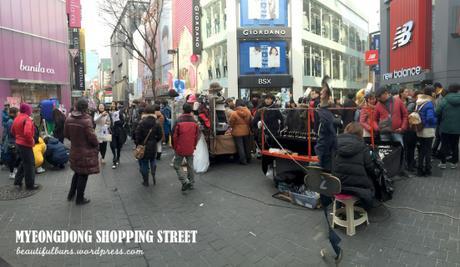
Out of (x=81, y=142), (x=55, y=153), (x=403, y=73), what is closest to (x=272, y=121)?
(x=81, y=142)

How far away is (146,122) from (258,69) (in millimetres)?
17464

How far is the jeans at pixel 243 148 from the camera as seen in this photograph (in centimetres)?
902

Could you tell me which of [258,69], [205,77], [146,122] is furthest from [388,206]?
[205,77]

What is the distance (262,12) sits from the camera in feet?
77.4

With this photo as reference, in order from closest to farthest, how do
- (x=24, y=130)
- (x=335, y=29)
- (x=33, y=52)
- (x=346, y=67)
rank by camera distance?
(x=24, y=130) < (x=33, y=52) < (x=335, y=29) < (x=346, y=67)

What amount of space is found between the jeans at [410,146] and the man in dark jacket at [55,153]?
838 cm

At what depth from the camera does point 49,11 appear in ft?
68.4

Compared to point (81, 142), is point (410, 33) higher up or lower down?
higher up

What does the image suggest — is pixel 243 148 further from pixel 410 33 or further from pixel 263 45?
pixel 263 45

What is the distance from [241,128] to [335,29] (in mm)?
26108

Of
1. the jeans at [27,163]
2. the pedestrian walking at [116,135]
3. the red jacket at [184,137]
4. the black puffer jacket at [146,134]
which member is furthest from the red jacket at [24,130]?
the pedestrian walking at [116,135]

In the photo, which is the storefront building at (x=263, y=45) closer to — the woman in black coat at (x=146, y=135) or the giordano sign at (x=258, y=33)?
the giordano sign at (x=258, y=33)

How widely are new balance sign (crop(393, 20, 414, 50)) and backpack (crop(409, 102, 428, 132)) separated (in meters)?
14.2

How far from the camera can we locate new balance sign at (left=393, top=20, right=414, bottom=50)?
1880 cm
